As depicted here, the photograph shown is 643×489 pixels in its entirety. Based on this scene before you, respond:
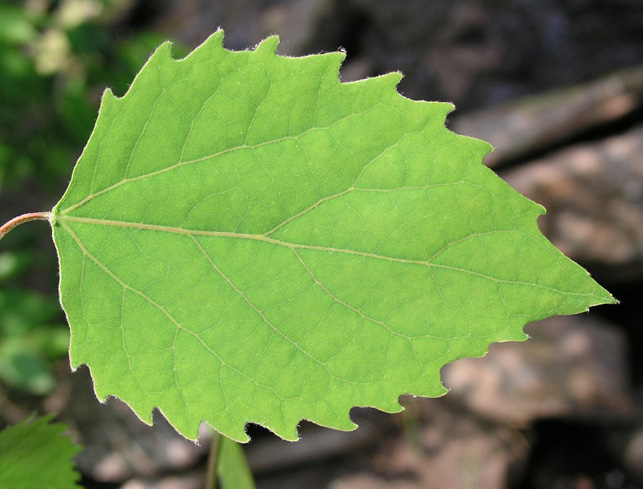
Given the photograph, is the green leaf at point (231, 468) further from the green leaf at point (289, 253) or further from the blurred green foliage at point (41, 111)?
the blurred green foliage at point (41, 111)

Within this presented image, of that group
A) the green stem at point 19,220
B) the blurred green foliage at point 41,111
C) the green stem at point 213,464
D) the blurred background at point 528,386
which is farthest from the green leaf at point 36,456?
the blurred background at point 528,386

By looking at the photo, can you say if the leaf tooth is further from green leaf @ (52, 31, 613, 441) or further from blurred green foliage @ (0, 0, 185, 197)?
blurred green foliage @ (0, 0, 185, 197)

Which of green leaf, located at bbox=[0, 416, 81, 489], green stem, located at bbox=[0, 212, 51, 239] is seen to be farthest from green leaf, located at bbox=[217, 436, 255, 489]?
green stem, located at bbox=[0, 212, 51, 239]

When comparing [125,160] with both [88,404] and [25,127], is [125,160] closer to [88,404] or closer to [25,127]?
[25,127]

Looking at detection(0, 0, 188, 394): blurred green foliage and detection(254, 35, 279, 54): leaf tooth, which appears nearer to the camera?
detection(254, 35, 279, 54): leaf tooth

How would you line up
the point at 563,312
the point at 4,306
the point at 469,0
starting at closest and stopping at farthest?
1. the point at 563,312
2. the point at 4,306
3. the point at 469,0

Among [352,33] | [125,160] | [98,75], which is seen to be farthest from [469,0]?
[125,160]
